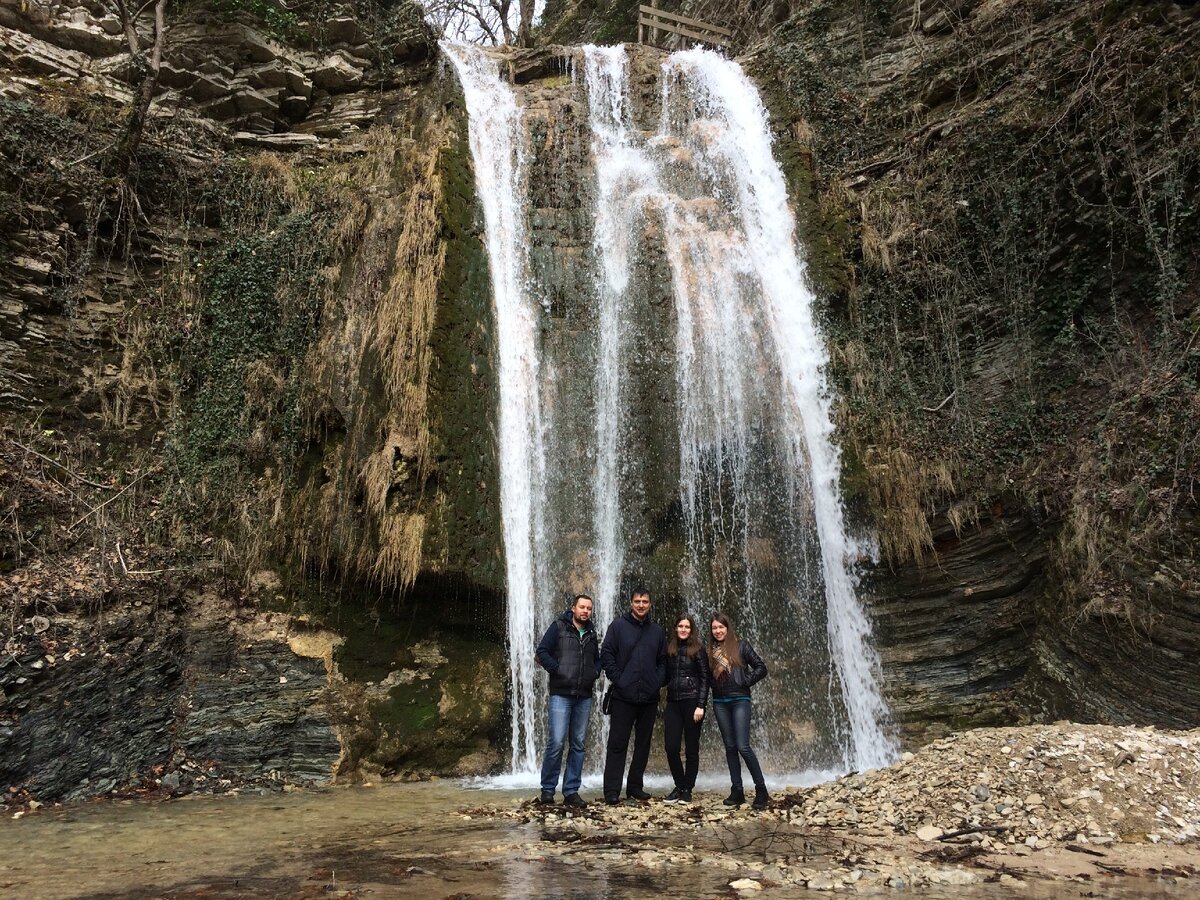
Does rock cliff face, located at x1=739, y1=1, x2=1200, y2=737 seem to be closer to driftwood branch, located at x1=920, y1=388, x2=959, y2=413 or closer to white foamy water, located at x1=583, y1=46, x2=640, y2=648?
driftwood branch, located at x1=920, y1=388, x2=959, y2=413

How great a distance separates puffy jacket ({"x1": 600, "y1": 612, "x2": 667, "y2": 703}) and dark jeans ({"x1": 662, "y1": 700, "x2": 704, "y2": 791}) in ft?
0.81

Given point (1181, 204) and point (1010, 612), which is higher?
point (1181, 204)

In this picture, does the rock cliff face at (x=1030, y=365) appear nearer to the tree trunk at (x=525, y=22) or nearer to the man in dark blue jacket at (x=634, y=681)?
the man in dark blue jacket at (x=634, y=681)

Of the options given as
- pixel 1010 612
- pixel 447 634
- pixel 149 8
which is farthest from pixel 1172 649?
pixel 149 8

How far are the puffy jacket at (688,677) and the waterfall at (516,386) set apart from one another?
263cm

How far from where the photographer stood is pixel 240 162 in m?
11.7

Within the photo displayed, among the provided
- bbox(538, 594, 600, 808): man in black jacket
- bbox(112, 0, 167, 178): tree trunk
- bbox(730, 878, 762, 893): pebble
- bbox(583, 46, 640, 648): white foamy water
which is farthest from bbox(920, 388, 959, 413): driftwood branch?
bbox(112, 0, 167, 178): tree trunk

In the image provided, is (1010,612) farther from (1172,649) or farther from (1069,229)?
(1069,229)

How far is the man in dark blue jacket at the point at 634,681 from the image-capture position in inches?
232

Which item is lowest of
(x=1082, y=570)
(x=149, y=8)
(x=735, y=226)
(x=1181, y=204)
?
(x=1082, y=570)

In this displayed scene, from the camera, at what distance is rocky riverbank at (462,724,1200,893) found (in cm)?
403

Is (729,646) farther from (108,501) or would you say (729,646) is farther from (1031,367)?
(108,501)

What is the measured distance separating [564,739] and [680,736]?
101 centimetres

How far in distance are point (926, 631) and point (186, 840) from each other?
742cm
